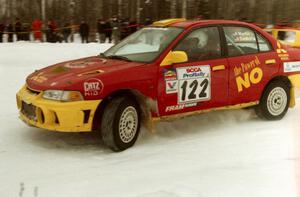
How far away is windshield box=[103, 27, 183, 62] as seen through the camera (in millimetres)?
6066

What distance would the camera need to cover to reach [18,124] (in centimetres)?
680

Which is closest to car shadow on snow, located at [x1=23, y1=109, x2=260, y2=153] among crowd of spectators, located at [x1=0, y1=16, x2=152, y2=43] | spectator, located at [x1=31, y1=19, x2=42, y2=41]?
crowd of spectators, located at [x1=0, y1=16, x2=152, y2=43]

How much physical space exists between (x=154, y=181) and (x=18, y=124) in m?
2.86

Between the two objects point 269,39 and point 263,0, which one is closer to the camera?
point 269,39

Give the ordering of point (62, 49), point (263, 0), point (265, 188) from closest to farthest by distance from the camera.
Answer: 1. point (265, 188)
2. point (62, 49)
3. point (263, 0)

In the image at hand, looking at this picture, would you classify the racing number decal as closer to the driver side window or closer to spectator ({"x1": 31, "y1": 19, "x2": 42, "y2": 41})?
the driver side window

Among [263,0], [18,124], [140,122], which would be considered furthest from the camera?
[263,0]

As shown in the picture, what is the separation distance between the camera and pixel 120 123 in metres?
5.58

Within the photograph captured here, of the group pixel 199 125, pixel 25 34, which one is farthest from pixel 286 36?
pixel 25 34

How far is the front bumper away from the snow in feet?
1.15

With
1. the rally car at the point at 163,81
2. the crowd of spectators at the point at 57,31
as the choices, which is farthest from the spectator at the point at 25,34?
the rally car at the point at 163,81

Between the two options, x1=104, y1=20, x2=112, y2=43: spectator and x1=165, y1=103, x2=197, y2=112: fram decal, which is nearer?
x1=165, y1=103, x2=197, y2=112: fram decal

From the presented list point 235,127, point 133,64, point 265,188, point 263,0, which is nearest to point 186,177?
point 265,188

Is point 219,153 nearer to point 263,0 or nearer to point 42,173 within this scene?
point 42,173
